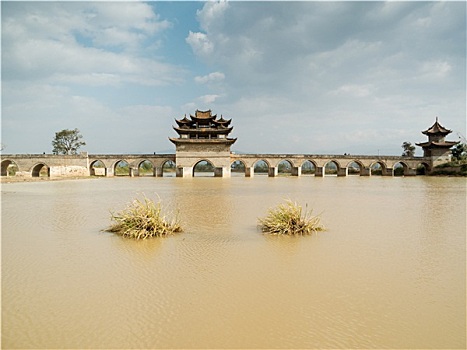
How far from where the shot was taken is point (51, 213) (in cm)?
1012

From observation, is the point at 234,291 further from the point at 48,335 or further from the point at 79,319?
the point at 48,335

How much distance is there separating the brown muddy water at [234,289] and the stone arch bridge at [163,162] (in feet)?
108

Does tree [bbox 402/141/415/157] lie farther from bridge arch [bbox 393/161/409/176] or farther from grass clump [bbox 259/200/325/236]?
grass clump [bbox 259/200/325/236]

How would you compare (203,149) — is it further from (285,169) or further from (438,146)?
(285,169)

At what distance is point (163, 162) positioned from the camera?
42.3 meters

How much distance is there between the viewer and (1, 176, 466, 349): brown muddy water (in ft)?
9.46

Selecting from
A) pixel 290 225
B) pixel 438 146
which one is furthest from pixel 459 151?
pixel 290 225

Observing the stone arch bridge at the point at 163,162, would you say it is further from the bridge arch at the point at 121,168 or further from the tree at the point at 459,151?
the tree at the point at 459,151

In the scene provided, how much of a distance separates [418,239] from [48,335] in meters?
7.09

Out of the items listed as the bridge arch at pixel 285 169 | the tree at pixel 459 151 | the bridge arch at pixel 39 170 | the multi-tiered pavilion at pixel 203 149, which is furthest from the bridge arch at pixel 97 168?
the tree at pixel 459 151

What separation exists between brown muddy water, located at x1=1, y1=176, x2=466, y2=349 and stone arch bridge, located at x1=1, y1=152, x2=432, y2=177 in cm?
3301

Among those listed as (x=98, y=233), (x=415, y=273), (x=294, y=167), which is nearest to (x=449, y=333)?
(x=415, y=273)

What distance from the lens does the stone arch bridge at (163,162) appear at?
1560 inches

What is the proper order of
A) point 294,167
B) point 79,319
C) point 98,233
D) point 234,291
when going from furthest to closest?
point 294,167 → point 98,233 → point 234,291 → point 79,319
